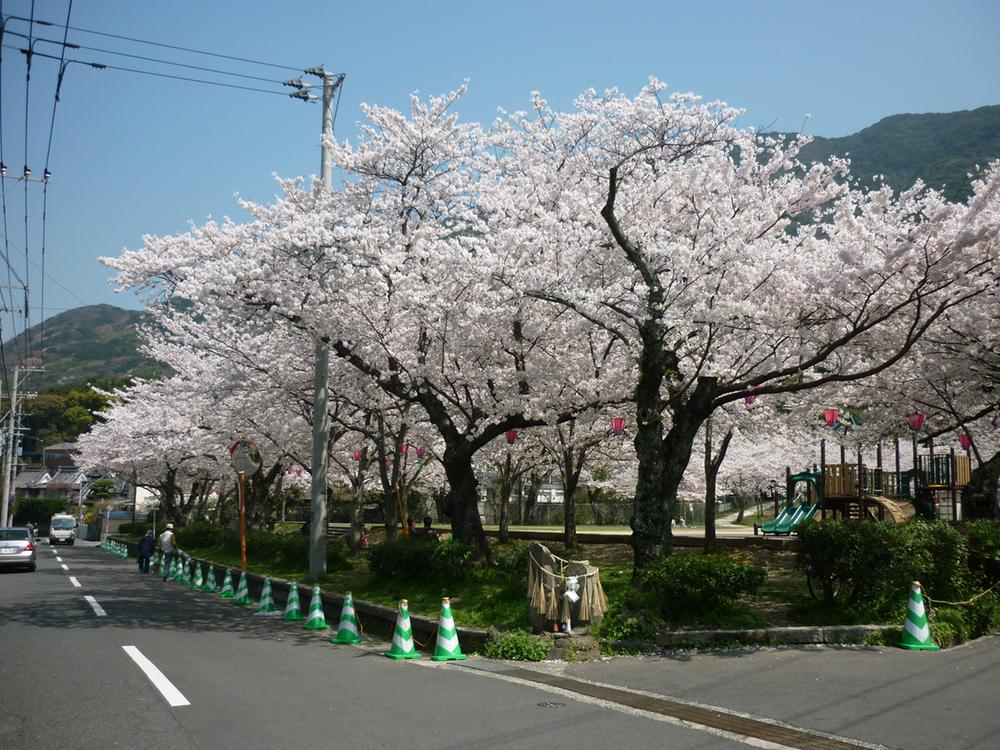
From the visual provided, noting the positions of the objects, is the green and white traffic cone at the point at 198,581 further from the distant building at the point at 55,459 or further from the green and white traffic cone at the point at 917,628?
the distant building at the point at 55,459

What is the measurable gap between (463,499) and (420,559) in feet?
5.71

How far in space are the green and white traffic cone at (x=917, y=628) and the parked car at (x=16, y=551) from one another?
26747mm

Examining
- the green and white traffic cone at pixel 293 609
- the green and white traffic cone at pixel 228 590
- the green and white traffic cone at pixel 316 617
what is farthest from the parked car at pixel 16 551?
the green and white traffic cone at pixel 316 617

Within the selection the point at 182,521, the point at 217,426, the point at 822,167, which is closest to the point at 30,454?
the point at 182,521

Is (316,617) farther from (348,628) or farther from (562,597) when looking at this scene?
(562,597)

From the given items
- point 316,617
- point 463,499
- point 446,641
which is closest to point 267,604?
point 316,617

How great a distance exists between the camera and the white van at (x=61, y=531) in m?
55.9

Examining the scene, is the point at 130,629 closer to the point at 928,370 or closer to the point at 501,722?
the point at 501,722

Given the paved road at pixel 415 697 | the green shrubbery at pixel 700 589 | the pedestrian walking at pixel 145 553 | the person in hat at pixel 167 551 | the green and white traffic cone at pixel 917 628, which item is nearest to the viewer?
the paved road at pixel 415 697

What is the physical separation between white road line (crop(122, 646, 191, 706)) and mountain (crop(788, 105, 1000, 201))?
200ft

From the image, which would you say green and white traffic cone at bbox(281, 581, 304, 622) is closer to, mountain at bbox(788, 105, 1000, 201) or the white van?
the white van

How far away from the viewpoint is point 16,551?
26828 millimetres

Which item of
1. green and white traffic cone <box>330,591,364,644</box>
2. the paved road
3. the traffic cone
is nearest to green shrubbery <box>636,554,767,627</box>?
the paved road

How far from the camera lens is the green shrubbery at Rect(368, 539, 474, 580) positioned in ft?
50.0
